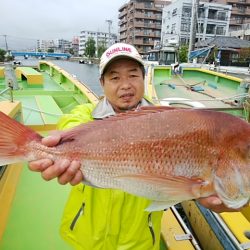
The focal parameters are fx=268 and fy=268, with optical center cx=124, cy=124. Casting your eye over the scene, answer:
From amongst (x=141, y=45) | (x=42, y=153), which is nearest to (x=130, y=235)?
(x=42, y=153)

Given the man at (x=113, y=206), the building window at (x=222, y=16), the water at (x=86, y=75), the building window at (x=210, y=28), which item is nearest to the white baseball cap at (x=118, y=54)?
the man at (x=113, y=206)

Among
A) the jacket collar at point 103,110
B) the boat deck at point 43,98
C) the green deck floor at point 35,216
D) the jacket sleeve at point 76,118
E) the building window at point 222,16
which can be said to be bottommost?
the green deck floor at point 35,216

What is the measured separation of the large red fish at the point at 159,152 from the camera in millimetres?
1267

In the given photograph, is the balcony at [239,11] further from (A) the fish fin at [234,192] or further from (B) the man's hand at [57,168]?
(B) the man's hand at [57,168]

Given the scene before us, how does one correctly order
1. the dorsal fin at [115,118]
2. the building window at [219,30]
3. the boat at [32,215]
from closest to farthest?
the dorsal fin at [115,118] < the boat at [32,215] < the building window at [219,30]

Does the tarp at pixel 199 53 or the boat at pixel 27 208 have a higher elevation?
the tarp at pixel 199 53

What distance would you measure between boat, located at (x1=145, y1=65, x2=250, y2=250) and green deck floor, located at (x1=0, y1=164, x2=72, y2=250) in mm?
1297

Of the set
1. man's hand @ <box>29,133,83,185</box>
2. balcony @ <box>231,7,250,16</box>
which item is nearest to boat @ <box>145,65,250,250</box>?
man's hand @ <box>29,133,83,185</box>

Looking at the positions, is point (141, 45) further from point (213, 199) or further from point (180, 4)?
point (213, 199)

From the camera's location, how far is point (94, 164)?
4.46 feet

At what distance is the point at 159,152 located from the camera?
1.31 metres

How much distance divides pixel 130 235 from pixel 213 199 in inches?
23.5

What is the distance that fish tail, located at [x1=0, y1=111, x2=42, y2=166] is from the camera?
4.12 feet

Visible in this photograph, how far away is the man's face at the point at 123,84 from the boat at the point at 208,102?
1.30 meters
